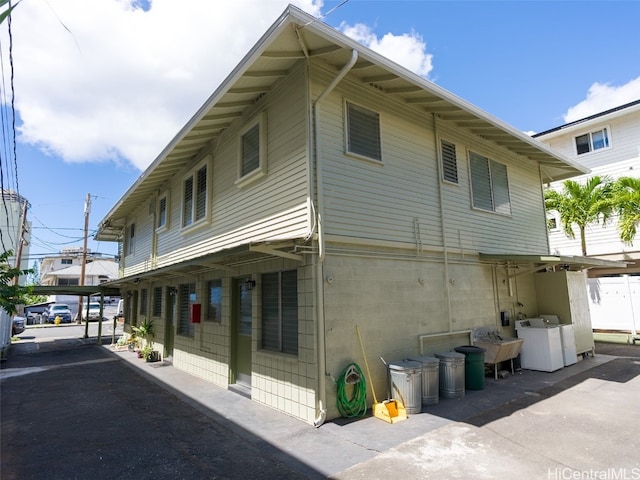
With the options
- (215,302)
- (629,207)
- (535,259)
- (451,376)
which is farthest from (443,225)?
(629,207)

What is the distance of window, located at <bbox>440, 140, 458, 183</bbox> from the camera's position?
28.2ft

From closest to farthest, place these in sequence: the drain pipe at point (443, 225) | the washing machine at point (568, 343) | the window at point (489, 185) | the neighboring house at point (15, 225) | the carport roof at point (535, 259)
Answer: the drain pipe at point (443, 225)
the carport roof at point (535, 259)
the washing machine at point (568, 343)
the window at point (489, 185)
the neighboring house at point (15, 225)

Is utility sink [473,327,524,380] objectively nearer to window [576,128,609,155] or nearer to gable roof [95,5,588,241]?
gable roof [95,5,588,241]

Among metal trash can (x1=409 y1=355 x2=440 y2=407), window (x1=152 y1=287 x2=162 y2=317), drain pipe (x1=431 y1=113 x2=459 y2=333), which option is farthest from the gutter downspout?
window (x1=152 y1=287 x2=162 y2=317)

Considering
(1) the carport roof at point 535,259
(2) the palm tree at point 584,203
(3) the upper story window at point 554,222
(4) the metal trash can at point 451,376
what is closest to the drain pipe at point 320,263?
(4) the metal trash can at point 451,376

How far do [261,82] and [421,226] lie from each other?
4222mm

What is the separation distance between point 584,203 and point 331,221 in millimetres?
13371

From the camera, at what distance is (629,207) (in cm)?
1351

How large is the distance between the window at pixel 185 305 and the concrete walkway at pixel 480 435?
3.06 m

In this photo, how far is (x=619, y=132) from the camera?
1582 centimetres

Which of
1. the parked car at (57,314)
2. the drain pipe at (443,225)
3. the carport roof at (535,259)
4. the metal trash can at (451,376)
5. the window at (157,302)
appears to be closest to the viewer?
the metal trash can at (451,376)

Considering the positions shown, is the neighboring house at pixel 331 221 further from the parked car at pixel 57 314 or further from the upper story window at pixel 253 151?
the parked car at pixel 57 314

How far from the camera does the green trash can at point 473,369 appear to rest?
7.11 m

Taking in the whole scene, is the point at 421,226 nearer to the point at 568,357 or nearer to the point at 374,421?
the point at 374,421
